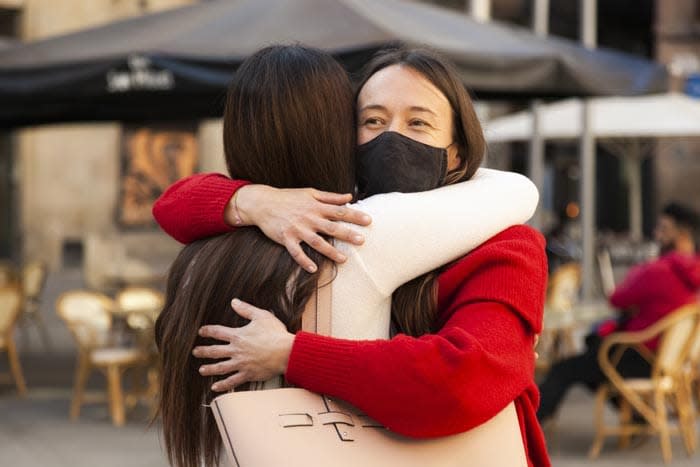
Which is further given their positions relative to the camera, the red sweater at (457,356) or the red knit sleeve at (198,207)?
the red knit sleeve at (198,207)

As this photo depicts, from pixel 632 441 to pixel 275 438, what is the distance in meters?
6.57

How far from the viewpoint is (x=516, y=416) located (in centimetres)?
211

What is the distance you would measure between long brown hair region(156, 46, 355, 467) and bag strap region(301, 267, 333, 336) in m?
0.01

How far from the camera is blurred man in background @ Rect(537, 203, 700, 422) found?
7.58 meters

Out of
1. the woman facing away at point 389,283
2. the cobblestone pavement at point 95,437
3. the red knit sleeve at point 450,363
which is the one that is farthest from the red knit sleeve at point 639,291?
the red knit sleeve at point 450,363

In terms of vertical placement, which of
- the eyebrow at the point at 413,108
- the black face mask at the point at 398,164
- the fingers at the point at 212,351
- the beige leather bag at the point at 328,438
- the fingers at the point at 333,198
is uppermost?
the eyebrow at the point at 413,108

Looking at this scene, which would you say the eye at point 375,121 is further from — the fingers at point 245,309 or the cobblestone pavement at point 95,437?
the cobblestone pavement at point 95,437

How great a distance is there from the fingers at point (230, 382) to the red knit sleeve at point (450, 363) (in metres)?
0.12

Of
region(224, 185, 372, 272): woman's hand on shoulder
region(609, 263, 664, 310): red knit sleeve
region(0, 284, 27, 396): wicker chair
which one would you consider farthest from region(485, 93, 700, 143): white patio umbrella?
region(224, 185, 372, 272): woman's hand on shoulder

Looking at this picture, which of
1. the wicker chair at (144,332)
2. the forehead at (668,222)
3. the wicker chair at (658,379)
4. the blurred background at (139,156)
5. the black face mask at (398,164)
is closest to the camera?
the black face mask at (398,164)

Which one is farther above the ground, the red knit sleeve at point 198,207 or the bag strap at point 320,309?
the red knit sleeve at point 198,207

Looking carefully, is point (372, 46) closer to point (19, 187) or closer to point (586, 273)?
point (586, 273)

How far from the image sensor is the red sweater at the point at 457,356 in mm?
2002

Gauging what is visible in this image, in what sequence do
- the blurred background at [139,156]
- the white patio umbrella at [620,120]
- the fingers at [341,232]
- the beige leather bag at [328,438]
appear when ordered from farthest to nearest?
the white patio umbrella at [620,120] → the blurred background at [139,156] → the fingers at [341,232] → the beige leather bag at [328,438]
